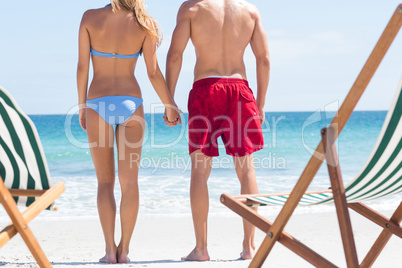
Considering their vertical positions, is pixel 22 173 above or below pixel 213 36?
below

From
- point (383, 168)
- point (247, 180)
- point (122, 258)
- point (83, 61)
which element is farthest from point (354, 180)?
point (83, 61)

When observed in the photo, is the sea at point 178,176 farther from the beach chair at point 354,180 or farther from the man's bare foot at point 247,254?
the beach chair at point 354,180

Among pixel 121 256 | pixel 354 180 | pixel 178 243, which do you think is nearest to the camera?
pixel 354 180

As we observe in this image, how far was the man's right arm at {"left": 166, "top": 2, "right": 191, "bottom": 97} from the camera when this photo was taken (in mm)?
3670

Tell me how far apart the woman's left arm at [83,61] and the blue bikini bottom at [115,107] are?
0.10m

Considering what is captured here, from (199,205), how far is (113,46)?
119 cm

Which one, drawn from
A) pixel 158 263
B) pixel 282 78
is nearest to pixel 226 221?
pixel 158 263

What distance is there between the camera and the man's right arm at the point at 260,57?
3.83m

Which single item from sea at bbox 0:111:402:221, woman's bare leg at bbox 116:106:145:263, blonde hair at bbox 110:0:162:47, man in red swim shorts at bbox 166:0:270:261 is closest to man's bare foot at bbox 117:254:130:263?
woman's bare leg at bbox 116:106:145:263

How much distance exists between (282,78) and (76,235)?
1327 inches

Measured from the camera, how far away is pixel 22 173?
2.48m

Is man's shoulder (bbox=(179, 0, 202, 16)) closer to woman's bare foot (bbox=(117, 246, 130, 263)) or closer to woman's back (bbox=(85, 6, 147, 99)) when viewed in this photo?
woman's back (bbox=(85, 6, 147, 99))

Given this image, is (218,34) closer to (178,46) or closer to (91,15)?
(178,46)

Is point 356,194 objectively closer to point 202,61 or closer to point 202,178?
point 202,178
